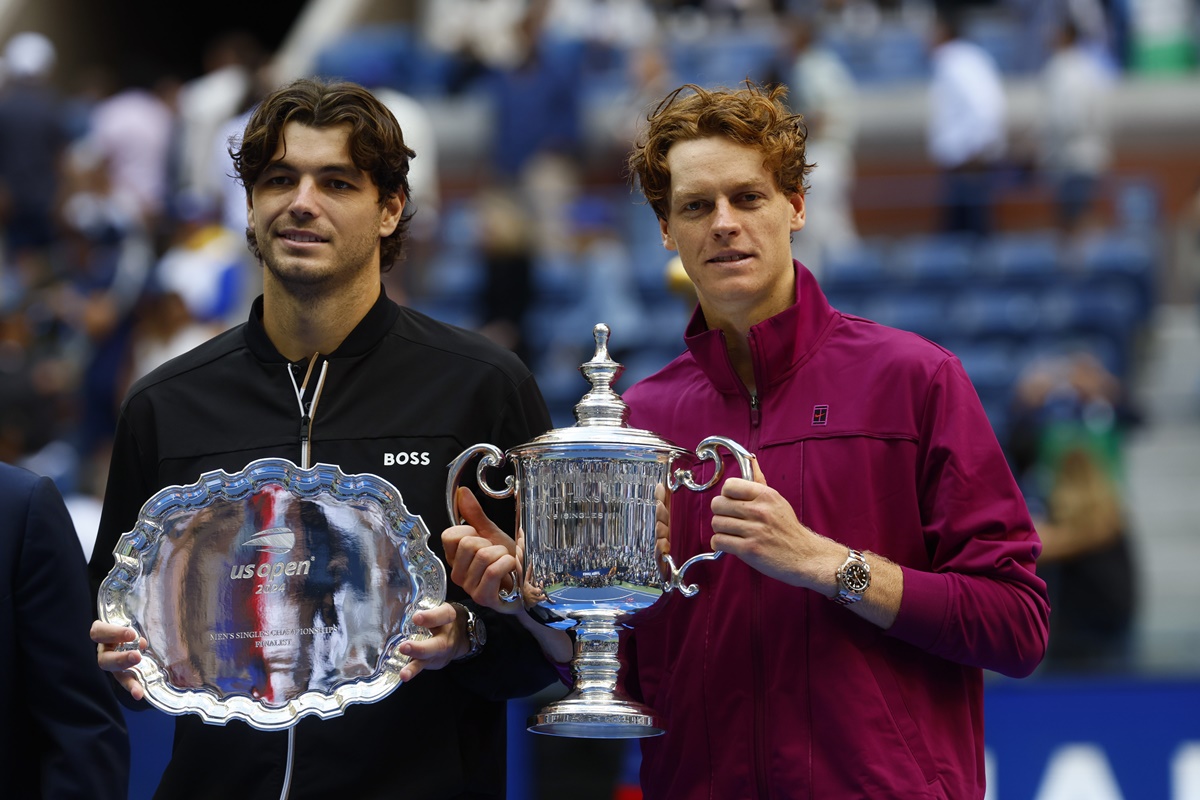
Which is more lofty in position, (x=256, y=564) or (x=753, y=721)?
(x=256, y=564)

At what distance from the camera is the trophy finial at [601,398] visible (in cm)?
283

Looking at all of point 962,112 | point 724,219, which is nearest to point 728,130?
point 724,219

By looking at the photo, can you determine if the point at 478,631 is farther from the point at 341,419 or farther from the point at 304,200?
the point at 304,200

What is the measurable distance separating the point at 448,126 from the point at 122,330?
19.1ft

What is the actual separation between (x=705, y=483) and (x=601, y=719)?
0.40 meters

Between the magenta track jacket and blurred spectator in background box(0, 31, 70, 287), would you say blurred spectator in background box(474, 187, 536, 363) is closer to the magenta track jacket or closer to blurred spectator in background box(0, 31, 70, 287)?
blurred spectator in background box(0, 31, 70, 287)

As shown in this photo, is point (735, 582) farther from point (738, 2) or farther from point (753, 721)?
point (738, 2)

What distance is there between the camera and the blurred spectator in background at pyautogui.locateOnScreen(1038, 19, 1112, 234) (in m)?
11.2

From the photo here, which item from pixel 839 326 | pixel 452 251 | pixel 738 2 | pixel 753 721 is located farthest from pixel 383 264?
pixel 738 2

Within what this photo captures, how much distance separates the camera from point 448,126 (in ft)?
48.2

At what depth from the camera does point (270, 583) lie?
2928 mm

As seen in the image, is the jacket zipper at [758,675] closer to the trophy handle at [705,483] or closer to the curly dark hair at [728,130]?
the trophy handle at [705,483]

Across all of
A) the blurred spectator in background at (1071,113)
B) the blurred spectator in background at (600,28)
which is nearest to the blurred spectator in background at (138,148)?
the blurred spectator in background at (600,28)

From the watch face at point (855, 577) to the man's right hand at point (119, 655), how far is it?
1.09 m
